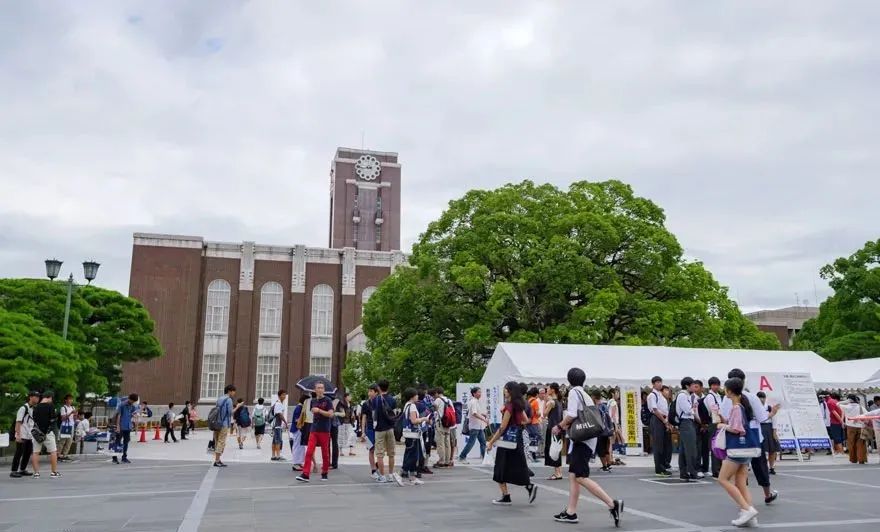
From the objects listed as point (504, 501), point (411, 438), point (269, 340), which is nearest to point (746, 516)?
point (504, 501)

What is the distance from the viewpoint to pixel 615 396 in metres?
16.2

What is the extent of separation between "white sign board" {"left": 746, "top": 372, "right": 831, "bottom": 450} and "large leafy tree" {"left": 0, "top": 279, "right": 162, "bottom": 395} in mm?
19135

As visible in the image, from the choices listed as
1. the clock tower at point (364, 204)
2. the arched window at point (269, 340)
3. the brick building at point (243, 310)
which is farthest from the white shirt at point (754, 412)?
the clock tower at point (364, 204)

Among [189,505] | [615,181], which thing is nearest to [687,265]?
[615,181]

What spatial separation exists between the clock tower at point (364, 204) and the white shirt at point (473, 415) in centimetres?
5022

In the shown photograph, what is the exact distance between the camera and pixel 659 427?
36.9ft

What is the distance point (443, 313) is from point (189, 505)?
48.2ft

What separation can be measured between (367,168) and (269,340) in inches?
895

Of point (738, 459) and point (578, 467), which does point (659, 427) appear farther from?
point (578, 467)

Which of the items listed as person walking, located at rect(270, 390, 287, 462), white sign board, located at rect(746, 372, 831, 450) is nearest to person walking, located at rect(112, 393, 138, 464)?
person walking, located at rect(270, 390, 287, 462)

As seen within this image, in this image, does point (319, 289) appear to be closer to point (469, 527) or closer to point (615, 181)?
point (615, 181)

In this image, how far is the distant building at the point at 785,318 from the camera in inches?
2490

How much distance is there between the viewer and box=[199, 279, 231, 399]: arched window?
46750 mm

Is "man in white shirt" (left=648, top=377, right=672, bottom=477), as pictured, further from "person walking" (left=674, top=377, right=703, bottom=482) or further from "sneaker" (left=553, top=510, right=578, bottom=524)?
"sneaker" (left=553, top=510, right=578, bottom=524)
